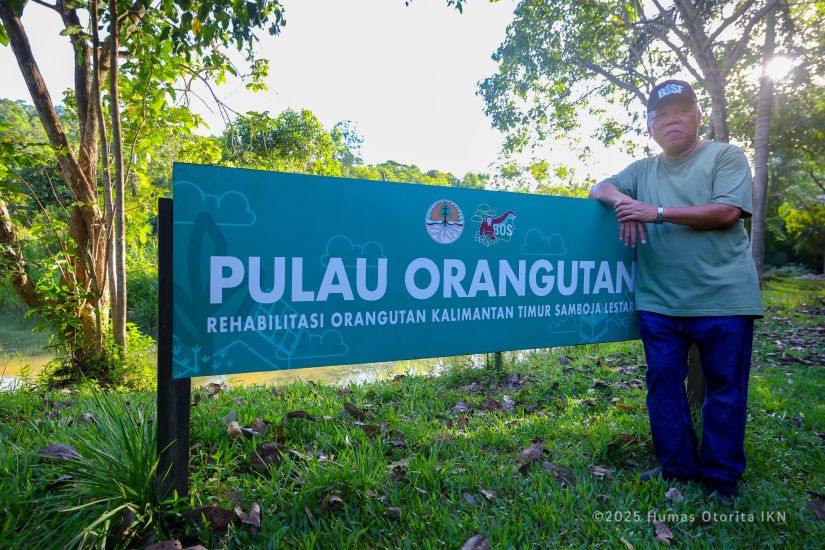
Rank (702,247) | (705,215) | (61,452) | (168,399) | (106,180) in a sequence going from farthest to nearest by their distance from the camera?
(106,180) < (702,247) < (705,215) < (61,452) < (168,399)

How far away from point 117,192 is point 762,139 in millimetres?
11096

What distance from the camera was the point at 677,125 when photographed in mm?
2504

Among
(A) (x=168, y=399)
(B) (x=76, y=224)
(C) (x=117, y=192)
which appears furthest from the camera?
(B) (x=76, y=224)

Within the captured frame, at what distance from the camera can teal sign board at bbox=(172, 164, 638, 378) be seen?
1.83m

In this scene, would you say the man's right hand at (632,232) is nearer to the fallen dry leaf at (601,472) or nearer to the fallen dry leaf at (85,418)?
the fallen dry leaf at (601,472)

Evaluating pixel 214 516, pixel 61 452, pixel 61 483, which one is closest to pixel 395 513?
pixel 214 516

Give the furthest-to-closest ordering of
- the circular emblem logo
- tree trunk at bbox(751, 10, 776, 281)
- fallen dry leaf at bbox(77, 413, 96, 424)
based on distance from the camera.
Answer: tree trunk at bbox(751, 10, 776, 281) < fallen dry leaf at bbox(77, 413, 96, 424) < the circular emblem logo

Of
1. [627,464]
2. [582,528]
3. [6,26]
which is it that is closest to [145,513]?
[582,528]

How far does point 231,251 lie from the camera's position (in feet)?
6.13

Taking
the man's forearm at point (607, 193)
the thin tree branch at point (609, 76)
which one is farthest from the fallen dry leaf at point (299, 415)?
the thin tree branch at point (609, 76)

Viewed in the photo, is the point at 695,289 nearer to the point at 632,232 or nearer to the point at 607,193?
the point at 632,232

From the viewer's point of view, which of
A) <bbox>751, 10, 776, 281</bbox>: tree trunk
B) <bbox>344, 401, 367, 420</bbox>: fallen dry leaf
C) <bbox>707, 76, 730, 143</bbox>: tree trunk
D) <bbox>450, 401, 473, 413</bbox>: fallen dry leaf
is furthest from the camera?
<bbox>751, 10, 776, 281</bbox>: tree trunk

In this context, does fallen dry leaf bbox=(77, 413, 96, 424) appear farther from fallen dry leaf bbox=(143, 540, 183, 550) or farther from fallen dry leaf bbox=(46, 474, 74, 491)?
fallen dry leaf bbox=(143, 540, 183, 550)

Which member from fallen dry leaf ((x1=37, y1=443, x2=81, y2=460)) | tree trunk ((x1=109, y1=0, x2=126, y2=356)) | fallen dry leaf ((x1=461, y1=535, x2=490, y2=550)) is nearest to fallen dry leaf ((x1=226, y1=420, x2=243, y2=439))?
fallen dry leaf ((x1=37, y1=443, x2=81, y2=460))
